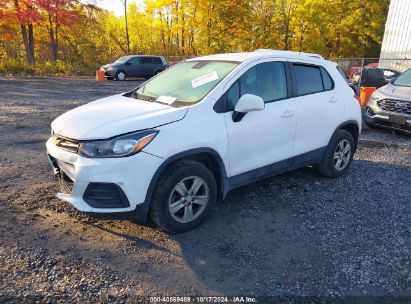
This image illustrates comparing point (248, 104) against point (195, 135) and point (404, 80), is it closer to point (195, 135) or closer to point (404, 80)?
point (195, 135)

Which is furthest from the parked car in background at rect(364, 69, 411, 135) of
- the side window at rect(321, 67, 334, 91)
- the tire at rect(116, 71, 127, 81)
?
the tire at rect(116, 71, 127, 81)

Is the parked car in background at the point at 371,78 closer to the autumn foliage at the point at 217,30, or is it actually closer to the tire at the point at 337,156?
the tire at the point at 337,156

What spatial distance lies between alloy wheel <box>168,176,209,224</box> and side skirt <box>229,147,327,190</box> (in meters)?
0.38

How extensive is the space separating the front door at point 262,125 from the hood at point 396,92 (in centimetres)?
452

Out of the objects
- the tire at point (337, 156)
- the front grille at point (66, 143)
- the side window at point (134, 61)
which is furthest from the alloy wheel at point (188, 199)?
the side window at point (134, 61)

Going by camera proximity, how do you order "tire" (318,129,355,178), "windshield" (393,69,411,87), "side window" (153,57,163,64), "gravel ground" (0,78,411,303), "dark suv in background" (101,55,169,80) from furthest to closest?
"side window" (153,57,163,64) → "dark suv in background" (101,55,169,80) → "windshield" (393,69,411,87) → "tire" (318,129,355,178) → "gravel ground" (0,78,411,303)

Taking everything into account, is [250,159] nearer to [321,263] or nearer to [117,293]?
[321,263]

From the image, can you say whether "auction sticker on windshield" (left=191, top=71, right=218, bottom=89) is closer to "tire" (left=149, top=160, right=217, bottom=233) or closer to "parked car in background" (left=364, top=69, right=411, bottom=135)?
"tire" (left=149, top=160, right=217, bottom=233)

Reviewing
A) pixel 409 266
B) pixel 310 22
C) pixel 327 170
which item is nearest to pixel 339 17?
pixel 310 22

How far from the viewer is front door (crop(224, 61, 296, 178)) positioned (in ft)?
11.6

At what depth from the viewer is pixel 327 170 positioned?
4852mm

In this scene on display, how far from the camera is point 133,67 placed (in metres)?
21.4

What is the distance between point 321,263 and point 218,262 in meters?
0.91

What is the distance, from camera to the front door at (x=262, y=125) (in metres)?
3.54
